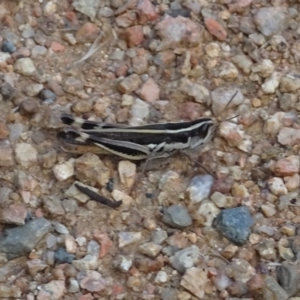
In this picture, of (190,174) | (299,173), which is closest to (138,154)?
(190,174)

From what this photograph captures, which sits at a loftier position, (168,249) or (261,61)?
(261,61)

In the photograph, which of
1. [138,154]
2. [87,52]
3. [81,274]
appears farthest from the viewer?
[87,52]

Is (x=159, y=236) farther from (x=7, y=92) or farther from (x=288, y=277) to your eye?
(x=7, y=92)

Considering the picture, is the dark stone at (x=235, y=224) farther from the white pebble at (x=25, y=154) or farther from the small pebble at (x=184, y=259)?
the white pebble at (x=25, y=154)

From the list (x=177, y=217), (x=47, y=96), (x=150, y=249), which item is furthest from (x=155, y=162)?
(x=47, y=96)

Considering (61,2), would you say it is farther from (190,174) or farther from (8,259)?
(8,259)

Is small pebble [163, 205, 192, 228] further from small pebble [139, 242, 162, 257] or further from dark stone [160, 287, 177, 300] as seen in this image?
dark stone [160, 287, 177, 300]
